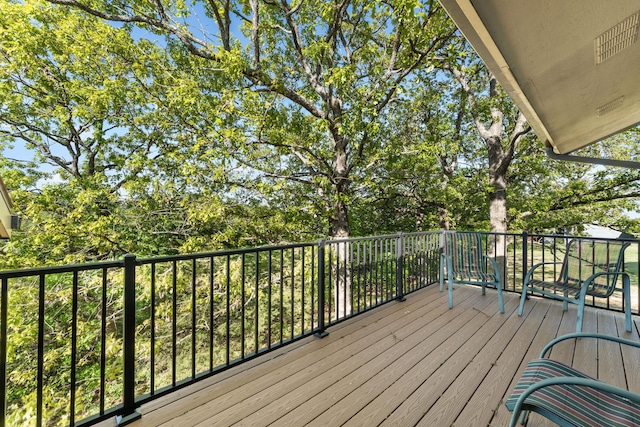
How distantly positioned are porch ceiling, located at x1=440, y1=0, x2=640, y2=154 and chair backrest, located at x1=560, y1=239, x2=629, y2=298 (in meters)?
1.51

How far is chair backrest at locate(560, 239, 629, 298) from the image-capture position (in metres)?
2.96

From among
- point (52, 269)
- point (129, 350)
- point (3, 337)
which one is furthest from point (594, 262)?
point (3, 337)

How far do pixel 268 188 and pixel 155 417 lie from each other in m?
5.27

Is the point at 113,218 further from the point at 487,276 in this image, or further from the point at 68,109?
the point at 487,276

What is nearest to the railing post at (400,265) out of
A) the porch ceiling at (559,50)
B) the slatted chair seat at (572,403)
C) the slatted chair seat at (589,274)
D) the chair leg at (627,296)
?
the slatted chair seat at (589,274)

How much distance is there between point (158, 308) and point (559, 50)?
24.4 ft

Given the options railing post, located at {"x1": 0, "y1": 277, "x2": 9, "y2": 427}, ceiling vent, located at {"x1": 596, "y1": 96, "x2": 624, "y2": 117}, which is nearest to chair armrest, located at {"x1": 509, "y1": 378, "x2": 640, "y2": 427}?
railing post, located at {"x1": 0, "y1": 277, "x2": 9, "y2": 427}

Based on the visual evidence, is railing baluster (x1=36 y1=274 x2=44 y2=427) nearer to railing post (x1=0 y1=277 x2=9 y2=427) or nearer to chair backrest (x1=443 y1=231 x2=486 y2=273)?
railing post (x1=0 y1=277 x2=9 y2=427)

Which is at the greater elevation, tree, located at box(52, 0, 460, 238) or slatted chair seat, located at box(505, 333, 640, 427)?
tree, located at box(52, 0, 460, 238)

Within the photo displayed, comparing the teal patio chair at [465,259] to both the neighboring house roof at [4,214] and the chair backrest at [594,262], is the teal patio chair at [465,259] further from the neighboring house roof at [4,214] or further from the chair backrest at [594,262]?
the neighboring house roof at [4,214]

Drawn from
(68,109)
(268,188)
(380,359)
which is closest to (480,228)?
(268,188)

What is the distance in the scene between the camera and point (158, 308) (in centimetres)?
623

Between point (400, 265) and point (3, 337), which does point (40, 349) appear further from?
point (400, 265)

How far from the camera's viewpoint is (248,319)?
9.80 meters
